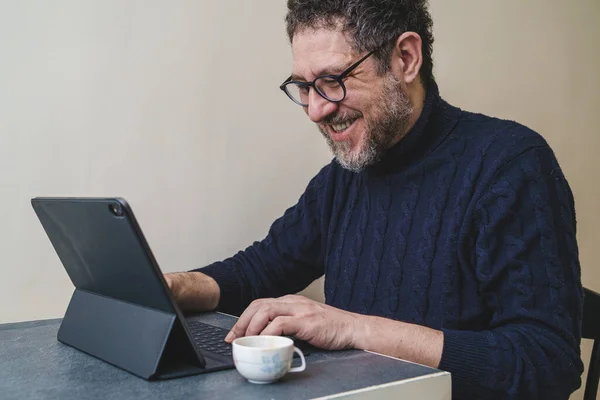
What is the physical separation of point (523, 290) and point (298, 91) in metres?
0.65

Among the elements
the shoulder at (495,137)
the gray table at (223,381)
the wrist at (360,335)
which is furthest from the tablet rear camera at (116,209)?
the shoulder at (495,137)

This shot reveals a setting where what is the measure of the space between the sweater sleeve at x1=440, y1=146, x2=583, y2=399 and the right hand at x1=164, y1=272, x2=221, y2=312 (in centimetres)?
54

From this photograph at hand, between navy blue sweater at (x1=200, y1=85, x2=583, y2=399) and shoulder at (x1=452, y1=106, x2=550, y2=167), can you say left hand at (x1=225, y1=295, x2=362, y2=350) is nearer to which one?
navy blue sweater at (x1=200, y1=85, x2=583, y2=399)

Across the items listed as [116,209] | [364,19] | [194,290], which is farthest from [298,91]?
[116,209]

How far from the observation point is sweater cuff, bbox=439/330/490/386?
1.04 m

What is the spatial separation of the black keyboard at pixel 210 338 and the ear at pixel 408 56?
65cm

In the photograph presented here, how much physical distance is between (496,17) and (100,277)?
1.68 meters

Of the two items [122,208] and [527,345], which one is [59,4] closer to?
[122,208]

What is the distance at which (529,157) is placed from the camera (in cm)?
125

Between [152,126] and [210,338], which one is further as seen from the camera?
[152,126]

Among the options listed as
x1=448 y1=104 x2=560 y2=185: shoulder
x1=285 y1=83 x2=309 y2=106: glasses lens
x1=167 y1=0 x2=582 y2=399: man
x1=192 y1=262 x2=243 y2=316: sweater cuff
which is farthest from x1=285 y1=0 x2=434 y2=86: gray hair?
x1=192 y1=262 x2=243 y2=316: sweater cuff

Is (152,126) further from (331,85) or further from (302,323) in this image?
(302,323)

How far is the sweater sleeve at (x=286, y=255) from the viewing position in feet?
5.29

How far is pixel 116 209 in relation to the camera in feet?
2.72
